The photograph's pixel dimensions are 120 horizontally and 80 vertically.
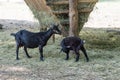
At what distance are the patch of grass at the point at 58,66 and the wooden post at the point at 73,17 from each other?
0.60 meters

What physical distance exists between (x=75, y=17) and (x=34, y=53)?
56.3 inches

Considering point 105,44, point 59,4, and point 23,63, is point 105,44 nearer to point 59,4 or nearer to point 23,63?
point 59,4

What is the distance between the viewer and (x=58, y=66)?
8.01 m

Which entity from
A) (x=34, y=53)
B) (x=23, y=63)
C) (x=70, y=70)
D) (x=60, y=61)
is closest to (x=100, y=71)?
(x=70, y=70)

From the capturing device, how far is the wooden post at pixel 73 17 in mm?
9124

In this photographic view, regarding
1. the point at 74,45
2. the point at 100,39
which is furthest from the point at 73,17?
the point at 100,39

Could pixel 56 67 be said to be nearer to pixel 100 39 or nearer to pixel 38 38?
pixel 38 38

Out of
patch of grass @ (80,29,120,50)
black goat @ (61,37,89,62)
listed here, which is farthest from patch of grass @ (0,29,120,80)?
patch of grass @ (80,29,120,50)

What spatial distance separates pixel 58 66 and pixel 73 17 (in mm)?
1655

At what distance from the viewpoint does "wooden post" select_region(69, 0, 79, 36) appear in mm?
9124

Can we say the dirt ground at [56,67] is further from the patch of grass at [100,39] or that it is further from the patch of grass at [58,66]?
the patch of grass at [100,39]

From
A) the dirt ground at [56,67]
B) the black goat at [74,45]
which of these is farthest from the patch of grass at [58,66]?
the black goat at [74,45]

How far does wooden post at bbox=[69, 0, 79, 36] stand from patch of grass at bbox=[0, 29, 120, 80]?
60cm

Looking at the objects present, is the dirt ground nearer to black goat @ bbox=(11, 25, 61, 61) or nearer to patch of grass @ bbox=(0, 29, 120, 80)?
patch of grass @ bbox=(0, 29, 120, 80)
